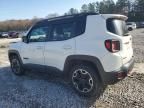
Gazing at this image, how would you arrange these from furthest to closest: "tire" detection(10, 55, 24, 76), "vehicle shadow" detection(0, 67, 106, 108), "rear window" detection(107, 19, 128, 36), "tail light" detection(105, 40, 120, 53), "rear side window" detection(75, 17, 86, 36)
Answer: "tire" detection(10, 55, 24, 76), "rear side window" detection(75, 17, 86, 36), "vehicle shadow" detection(0, 67, 106, 108), "rear window" detection(107, 19, 128, 36), "tail light" detection(105, 40, 120, 53)

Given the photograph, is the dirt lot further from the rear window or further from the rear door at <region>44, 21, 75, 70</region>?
the rear window

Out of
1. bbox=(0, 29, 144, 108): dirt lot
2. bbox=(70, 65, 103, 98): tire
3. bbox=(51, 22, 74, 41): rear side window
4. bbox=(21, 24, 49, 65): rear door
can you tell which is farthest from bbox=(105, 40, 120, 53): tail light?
bbox=(21, 24, 49, 65): rear door

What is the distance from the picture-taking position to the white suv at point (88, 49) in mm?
5305

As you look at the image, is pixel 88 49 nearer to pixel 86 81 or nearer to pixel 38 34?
pixel 86 81

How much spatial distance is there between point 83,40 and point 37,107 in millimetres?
1896

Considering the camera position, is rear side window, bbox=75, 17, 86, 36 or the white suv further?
rear side window, bbox=75, 17, 86, 36

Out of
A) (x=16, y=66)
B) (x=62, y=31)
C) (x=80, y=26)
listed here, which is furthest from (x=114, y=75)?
(x=16, y=66)

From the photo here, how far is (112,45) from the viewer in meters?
5.23

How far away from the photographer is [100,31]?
537 cm

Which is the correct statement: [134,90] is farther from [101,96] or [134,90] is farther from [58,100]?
[58,100]

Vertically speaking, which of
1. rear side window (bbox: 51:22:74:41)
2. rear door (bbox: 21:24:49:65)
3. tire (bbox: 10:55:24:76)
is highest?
rear side window (bbox: 51:22:74:41)

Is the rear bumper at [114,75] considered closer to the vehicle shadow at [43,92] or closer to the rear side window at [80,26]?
the vehicle shadow at [43,92]

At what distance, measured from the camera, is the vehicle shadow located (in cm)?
557

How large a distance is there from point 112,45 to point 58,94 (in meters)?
2.00
